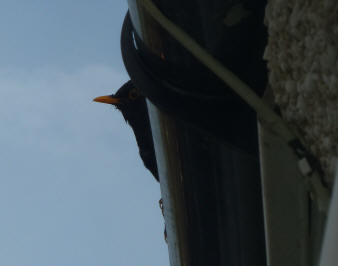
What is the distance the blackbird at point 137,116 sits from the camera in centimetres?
385

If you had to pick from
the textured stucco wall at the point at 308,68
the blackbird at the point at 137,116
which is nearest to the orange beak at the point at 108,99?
the blackbird at the point at 137,116

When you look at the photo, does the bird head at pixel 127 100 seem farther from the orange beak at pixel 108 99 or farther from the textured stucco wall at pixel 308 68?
the textured stucco wall at pixel 308 68

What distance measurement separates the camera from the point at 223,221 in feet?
4.96

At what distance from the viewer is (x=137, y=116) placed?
4500 millimetres

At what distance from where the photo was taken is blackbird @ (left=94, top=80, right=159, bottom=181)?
385 centimetres

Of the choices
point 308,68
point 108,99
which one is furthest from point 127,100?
point 308,68

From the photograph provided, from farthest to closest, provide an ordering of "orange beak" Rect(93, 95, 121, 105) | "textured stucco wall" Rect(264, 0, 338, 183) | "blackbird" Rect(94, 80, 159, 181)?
"orange beak" Rect(93, 95, 121, 105)
"blackbird" Rect(94, 80, 159, 181)
"textured stucco wall" Rect(264, 0, 338, 183)

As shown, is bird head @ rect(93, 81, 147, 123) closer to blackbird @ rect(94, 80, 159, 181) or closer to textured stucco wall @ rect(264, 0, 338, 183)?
blackbird @ rect(94, 80, 159, 181)

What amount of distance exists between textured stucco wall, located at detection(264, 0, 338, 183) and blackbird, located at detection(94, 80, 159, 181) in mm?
2340

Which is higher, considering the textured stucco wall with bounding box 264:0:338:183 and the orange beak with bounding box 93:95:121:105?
the orange beak with bounding box 93:95:121:105

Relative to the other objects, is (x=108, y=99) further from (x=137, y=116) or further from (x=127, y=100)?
(x=137, y=116)

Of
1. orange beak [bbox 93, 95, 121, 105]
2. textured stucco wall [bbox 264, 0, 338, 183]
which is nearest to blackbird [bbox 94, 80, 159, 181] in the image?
orange beak [bbox 93, 95, 121, 105]

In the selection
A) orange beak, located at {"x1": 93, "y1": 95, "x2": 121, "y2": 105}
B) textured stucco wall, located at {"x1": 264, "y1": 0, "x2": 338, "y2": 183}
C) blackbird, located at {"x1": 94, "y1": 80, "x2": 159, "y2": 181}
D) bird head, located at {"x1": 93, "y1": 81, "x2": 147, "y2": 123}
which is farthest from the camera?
orange beak, located at {"x1": 93, "y1": 95, "x2": 121, "y2": 105}

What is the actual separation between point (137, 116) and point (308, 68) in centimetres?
346
